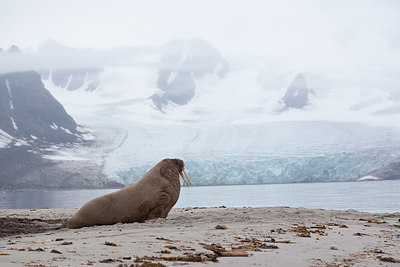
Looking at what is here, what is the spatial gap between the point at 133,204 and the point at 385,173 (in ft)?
161

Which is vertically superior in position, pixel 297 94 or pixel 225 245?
pixel 297 94

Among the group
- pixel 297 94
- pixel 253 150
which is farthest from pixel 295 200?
pixel 297 94

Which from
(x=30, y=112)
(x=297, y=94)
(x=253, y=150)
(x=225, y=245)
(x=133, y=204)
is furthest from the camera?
(x=297, y=94)

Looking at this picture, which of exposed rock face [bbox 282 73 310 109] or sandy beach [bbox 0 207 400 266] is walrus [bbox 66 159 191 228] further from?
exposed rock face [bbox 282 73 310 109]

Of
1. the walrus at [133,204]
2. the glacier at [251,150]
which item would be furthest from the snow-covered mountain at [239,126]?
the walrus at [133,204]

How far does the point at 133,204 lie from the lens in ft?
32.9

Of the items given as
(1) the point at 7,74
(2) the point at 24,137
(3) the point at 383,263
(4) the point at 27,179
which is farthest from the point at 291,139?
(1) the point at 7,74

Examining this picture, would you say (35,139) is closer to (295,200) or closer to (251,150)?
(251,150)

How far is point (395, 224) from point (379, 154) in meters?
40.1

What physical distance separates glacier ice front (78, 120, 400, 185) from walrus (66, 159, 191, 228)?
3842 centimetres

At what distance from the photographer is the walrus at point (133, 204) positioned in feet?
32.6

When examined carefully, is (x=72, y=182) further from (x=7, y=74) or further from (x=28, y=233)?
(x=28, y=233)

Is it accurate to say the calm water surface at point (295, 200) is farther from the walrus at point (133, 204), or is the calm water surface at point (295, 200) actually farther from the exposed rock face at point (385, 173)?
the walrus at point (133, 204)

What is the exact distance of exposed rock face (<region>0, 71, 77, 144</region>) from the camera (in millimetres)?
82750
